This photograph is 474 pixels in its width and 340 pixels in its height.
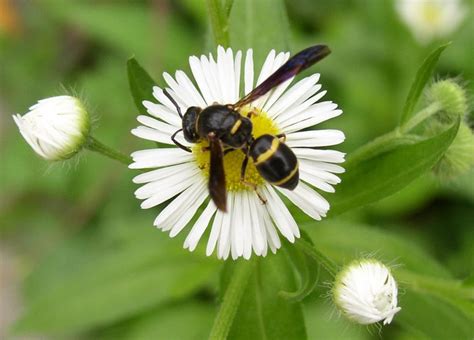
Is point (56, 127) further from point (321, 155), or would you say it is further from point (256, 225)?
point (321, 155)

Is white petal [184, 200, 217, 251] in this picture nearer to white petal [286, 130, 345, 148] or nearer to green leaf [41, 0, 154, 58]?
white petal [286, 130, 345, 148]

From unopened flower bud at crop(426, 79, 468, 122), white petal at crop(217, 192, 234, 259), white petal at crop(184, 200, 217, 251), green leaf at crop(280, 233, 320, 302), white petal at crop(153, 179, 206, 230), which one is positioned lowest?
green leaf at crop(280, 233, 320, 302)

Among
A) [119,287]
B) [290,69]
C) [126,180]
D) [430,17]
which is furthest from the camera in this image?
[430,17]

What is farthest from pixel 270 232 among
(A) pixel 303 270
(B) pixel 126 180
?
(B) pixel 126 180

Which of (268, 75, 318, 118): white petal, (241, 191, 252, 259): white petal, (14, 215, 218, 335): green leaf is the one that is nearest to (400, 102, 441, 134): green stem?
(268, 75, 318, 118): white petal

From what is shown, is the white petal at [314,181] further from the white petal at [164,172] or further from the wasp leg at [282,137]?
the white petal at [164,172]

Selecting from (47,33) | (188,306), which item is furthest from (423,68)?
(47,33)
